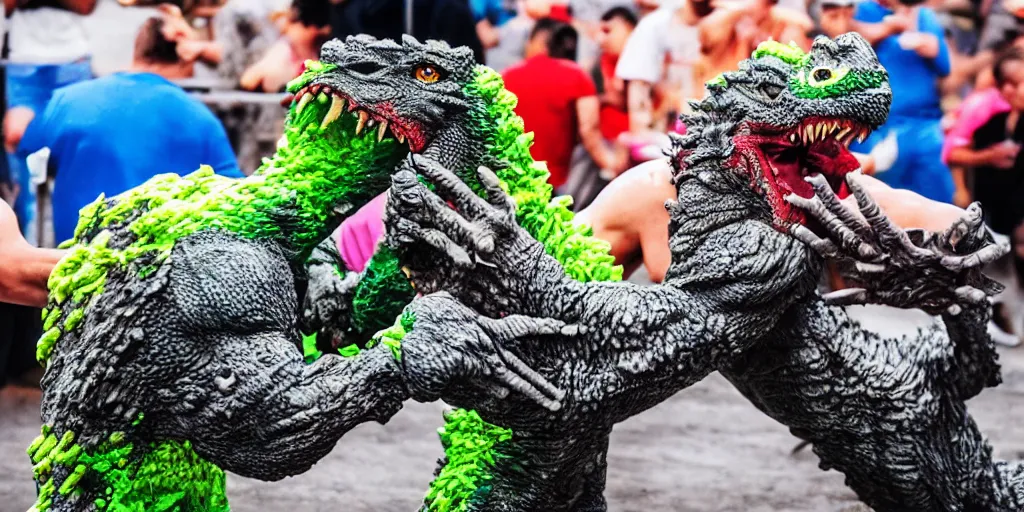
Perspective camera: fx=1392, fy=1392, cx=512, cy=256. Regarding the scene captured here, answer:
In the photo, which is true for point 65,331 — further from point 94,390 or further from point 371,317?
point 371,317

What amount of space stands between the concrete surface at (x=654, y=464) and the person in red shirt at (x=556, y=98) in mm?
1413

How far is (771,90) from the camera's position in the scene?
9.68ft

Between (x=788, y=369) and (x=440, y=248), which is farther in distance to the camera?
(x=788, y=369)

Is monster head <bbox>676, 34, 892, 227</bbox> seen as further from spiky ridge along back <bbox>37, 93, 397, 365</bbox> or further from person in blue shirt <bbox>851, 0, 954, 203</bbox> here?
person in blue shirt <bbox>851, 0, 954, 203</bbox>

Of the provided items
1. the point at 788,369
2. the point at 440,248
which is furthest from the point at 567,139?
the point at 440,248

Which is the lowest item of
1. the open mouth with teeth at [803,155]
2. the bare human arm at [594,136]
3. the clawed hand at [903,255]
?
the clawed hand at [903,255]

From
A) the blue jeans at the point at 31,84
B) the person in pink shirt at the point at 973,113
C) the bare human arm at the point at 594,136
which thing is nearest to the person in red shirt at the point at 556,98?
the bare human arm at the point at 594,136

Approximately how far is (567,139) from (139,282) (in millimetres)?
4512

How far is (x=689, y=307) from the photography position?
2982 millimetres

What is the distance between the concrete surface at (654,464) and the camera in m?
5.12

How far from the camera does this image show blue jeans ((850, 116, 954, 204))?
705 centimetres

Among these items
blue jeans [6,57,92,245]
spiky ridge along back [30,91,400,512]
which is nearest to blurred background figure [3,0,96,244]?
blue jeans [6,57,92,245]

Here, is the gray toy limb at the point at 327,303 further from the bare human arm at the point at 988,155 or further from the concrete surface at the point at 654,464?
the bare human arm at the point at 988,155

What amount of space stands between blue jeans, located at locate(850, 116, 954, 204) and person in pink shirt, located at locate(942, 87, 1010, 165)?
469 millimetres
